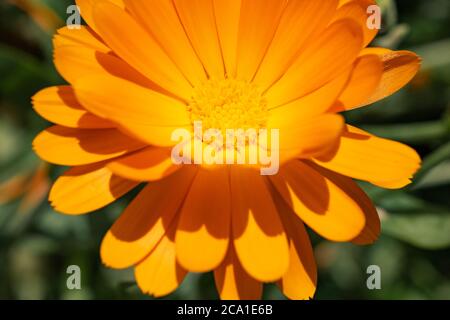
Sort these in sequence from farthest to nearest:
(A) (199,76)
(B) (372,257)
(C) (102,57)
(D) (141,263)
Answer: (B) (372,257) < (A) (199,76) < (C) (102,57) < (D) (141,263)

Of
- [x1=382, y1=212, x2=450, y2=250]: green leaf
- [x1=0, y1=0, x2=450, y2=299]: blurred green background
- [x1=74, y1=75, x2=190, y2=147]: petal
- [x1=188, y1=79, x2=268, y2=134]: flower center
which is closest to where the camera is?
[x1=74, y1=75, x2=190, y2=147]: petal

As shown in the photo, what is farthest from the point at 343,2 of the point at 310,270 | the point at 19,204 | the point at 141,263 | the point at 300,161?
the point at 19,204

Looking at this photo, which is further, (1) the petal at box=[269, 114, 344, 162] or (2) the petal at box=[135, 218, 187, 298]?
(2) the petal at box=[135, 218, 187, 298]

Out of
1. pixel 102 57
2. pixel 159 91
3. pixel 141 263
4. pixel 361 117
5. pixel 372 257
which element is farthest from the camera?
pixel 372 257

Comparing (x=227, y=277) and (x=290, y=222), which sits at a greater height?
(x=290, y=222)

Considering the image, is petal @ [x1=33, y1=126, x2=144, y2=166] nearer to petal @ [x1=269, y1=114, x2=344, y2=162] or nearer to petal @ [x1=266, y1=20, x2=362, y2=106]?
petal @ [x1=269, y1=114, x2=344, y2=162]

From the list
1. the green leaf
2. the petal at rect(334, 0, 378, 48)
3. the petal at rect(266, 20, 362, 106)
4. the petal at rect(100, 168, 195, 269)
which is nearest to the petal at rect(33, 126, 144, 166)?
the petal at rect(100, 168, 195, 269)

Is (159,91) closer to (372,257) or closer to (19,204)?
(19,204)

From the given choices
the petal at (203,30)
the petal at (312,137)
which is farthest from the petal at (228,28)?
the petal at (312,137)
